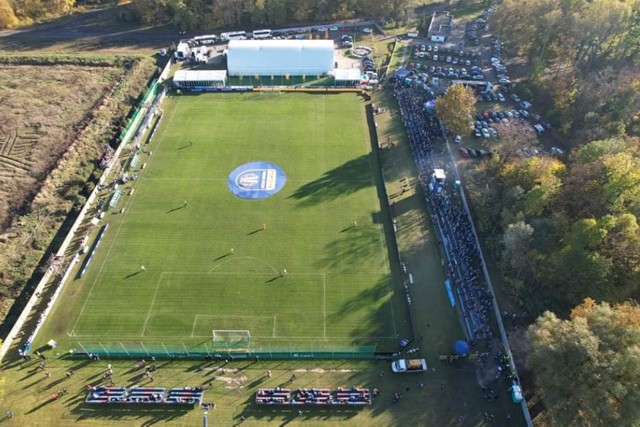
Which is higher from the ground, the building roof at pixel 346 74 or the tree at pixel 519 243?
the building roof at pixel 346 74

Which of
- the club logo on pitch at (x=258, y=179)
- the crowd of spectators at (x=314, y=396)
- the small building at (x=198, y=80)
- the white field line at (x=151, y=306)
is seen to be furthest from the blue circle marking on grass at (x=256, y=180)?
the crowd of spectators at (x=314, y=396)

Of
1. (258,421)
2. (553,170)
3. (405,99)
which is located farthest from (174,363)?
(405,99)

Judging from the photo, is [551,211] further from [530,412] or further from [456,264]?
[530,412]

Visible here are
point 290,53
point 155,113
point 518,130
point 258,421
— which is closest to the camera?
point 258,421

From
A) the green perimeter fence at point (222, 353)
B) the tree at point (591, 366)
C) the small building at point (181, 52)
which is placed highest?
the small building at point (181, 52)

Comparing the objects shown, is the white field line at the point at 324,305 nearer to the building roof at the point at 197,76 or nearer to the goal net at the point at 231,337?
the goal net at the point at 231,337

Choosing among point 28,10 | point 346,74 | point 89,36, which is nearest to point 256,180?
point 346,74

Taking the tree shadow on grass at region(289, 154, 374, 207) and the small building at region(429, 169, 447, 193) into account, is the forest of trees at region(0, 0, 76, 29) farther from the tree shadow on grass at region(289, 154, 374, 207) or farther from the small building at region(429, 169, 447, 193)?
the small building at region(429, 169, 447, 193)
